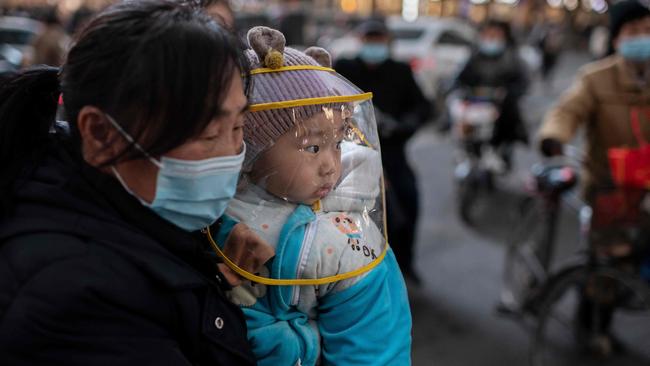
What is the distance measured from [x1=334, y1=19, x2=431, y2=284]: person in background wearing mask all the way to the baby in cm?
293

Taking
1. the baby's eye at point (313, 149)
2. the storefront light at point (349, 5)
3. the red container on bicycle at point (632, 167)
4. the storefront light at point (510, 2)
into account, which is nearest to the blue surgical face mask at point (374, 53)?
the red container on bicycle at point (632, 167)

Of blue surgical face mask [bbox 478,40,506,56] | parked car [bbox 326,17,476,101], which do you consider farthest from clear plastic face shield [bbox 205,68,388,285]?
parked car [bbox 326,17,476,101]

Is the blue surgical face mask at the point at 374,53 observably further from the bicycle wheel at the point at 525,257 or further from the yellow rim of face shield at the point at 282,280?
the yellow rim of face shield at the point at 282,280

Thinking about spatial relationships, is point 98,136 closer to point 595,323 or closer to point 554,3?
point 595,323

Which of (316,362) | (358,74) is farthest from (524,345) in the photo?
(316,362)

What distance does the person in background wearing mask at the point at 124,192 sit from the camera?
911mm

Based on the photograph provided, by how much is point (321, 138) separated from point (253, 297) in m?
0.36

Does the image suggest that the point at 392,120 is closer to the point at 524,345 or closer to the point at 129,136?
the point at 524,345

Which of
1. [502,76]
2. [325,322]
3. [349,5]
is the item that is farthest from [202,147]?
[349,5]

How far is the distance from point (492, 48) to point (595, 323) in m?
Answer: 3.95

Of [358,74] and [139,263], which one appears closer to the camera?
[139,263]

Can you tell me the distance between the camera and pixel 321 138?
4.21 ft

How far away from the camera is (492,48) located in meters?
6.66

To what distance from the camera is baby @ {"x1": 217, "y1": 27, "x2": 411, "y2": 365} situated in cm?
125
